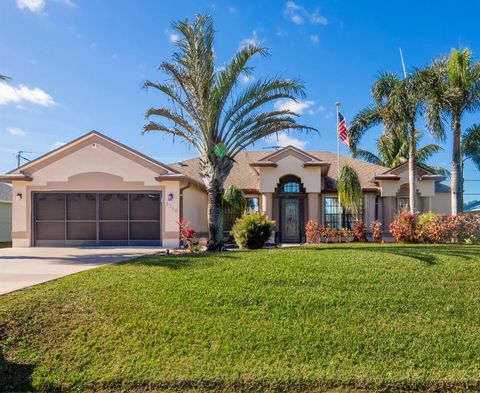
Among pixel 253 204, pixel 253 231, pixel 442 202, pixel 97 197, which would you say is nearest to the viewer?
pixel 253 231

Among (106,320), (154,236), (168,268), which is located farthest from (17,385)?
(154,236)

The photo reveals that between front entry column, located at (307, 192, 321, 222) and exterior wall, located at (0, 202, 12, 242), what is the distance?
2137 cm

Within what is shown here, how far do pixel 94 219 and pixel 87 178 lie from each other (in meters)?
2.06

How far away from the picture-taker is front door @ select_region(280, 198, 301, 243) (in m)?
20.9

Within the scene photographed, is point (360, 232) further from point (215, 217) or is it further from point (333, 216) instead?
point (215, 217)

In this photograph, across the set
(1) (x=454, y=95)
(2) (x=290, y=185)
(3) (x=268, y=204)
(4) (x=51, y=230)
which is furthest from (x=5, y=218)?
(1) (x=454, y=95)

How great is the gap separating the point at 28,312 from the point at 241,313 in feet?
12.1

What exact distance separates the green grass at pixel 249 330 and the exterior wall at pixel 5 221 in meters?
21.6

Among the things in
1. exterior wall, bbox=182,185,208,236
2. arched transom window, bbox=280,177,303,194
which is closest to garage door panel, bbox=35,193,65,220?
exterior wall, bbox=182,185,208,236

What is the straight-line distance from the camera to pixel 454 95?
1647cm

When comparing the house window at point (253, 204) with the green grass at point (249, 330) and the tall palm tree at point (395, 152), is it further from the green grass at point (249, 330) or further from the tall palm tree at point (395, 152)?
the green grass at point (249, 330)

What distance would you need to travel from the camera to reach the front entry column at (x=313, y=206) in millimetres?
19844

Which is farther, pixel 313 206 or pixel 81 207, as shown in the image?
pixel 313 206

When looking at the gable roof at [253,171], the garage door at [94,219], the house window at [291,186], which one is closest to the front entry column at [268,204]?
the gable roof at [253,171]
